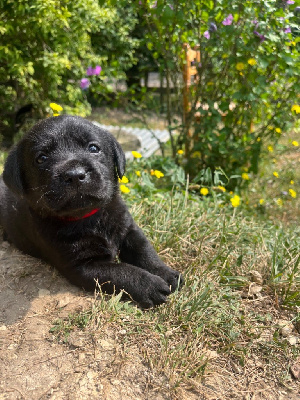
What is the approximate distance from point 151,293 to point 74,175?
858 millimetres

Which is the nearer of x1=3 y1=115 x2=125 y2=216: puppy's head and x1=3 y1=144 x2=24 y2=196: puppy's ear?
x1=3 y1=115 x2=125 y2=216: puppy's head

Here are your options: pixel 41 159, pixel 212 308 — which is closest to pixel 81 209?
pixel 41 159

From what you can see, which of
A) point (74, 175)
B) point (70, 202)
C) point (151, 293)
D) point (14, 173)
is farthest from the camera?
point (14, 173)

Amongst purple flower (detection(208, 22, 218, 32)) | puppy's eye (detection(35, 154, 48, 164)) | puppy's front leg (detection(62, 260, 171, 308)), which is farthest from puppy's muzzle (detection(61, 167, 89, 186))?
purple flower (detection(208, 22, 218, 32))

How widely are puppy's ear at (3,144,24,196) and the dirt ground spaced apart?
74 cm

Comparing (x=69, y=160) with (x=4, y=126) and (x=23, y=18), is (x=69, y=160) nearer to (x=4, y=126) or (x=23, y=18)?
(x=23, y=18)

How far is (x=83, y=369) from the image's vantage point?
206cm

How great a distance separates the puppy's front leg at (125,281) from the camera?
2.46 m

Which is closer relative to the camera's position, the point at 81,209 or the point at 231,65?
the point at 81,209

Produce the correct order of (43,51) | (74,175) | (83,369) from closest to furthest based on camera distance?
(83,369), (74,175), (43,51)

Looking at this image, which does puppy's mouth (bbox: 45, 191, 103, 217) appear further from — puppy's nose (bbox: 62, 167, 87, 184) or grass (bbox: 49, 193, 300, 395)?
grass (bbox: 49, 193, 300, 395)

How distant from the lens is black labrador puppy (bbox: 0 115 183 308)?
2.36 m

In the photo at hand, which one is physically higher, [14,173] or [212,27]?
[212,27]

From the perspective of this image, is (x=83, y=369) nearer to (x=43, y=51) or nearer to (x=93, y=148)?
(x=93, y=148)
